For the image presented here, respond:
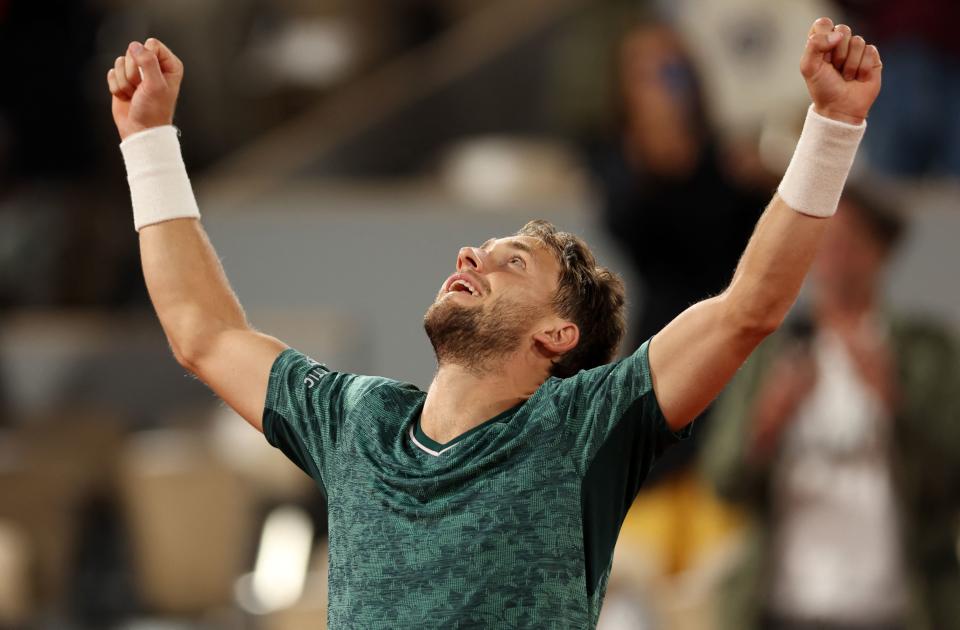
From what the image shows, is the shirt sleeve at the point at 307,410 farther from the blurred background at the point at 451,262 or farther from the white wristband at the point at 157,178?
the blurred background at the point at 451,262

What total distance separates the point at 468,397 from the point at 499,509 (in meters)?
0.16

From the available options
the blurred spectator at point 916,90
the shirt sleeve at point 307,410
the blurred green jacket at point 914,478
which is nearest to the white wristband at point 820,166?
the shirt sleeve at point 307,410

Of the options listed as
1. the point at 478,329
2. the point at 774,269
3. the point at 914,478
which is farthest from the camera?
the point at 914,478

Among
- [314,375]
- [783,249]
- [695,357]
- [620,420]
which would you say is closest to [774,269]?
[783,249]

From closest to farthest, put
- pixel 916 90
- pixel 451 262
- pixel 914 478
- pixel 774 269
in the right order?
1. pixel 774 269
2. pixel 914 478
3. pixel 916 90
4. pixel 451 262

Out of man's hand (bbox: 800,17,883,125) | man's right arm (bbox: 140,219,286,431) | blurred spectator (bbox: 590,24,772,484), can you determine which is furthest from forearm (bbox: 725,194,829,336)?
blurred spectator (bbox: 590,24,772,484)

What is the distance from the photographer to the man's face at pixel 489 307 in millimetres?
2096

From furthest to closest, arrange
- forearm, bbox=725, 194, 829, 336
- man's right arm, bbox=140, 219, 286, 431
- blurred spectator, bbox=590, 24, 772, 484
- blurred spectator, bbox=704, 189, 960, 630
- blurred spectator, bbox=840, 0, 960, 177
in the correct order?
blurred spectator, bbox=840, 0, 960, 177 → blurred spectator, bbox=590, 24, 772, 484 → blurred spectator, bbox=704, 189, 960, 630 → man's right arm, bbox=140, 219, 286, 431 → forearm, bbox=725, 194, 829, 336

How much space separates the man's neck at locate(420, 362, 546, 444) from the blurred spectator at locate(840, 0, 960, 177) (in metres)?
3.84

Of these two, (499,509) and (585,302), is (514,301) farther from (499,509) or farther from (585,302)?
(499,509)

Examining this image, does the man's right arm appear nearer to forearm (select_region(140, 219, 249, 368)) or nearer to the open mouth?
forearm (select_region(140, 219, 249, 368))

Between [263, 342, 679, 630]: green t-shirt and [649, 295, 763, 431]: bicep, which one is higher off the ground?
[649, 295, 763, 431]: bicep

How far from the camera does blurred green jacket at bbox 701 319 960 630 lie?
361 cm

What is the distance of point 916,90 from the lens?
19.3ft
